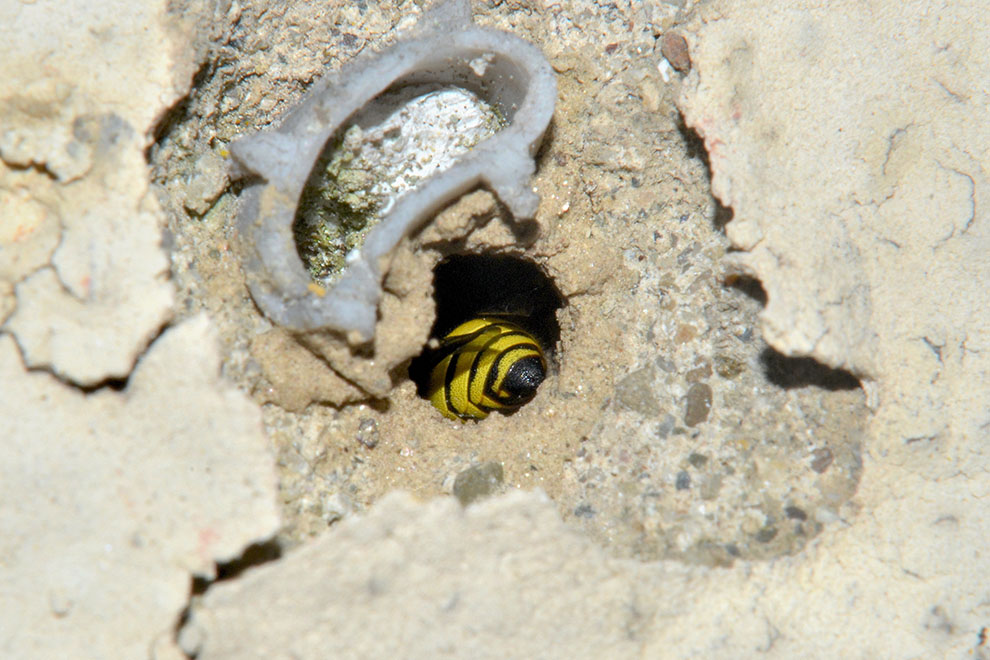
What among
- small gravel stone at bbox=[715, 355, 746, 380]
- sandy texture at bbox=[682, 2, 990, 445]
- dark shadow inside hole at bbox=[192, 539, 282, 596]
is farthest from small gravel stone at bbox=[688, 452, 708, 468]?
dark shadow inside hole at bbox=[192, 539, 282, 596]

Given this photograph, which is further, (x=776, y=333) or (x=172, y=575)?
(x=776, y=333)

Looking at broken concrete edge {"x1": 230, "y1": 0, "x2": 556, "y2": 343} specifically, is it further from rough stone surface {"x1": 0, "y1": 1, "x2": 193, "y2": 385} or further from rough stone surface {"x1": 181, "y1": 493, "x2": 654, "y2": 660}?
rough stone surface {"x1": 181, "y1": 493, "x2": 654, "y2": 660}

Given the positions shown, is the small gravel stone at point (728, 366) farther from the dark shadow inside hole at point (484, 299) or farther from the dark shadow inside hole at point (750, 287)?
the dark shadow inside hole at point (484, 299)

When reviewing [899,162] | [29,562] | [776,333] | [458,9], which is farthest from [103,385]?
[899,162]

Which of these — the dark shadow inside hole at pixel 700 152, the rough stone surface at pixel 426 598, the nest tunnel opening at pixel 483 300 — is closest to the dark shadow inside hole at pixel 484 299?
the nest tunnel opening at pixel 483 300

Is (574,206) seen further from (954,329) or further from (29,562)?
(29,562)

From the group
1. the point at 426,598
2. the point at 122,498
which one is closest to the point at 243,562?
the point at 122,498
